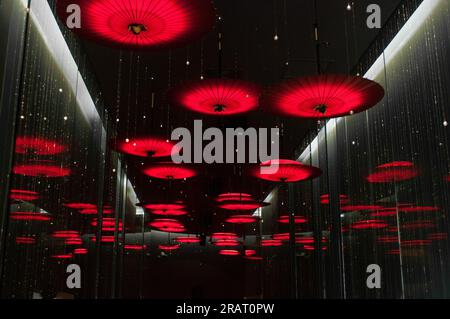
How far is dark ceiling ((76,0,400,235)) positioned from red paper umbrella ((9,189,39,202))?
154 cm

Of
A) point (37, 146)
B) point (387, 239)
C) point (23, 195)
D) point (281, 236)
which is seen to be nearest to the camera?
point (23, 195)

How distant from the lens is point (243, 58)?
6758 millimetres

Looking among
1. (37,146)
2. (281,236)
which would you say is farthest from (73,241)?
(281,236)

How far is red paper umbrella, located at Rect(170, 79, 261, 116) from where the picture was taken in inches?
171

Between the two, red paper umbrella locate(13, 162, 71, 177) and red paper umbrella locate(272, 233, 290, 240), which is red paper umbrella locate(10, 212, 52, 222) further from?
red paper umbrella locate(272, 233, 290, 240)

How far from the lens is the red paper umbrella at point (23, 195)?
403 cm

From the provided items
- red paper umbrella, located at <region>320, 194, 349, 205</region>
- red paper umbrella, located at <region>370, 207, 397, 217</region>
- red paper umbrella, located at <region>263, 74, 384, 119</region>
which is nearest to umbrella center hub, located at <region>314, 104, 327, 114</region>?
red paper umbrella, located at <region>263, 74, 384, 119</region>

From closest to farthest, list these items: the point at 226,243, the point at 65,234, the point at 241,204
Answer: the point at 65,234 → the point at 241,204 → the point at 226,243

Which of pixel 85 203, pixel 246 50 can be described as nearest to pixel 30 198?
pixel 85 203

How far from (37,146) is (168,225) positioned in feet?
18.6

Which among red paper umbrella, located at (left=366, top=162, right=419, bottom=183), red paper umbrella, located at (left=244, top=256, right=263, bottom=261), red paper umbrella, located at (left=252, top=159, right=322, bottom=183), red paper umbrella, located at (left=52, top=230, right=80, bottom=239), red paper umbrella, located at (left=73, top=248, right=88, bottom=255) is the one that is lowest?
red paper umbrella, located at (left=244, top=256, right=263, bottom=261)

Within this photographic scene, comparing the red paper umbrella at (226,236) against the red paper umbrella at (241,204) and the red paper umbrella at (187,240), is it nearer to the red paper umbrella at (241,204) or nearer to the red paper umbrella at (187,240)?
the red paper umbrella at (187,240)

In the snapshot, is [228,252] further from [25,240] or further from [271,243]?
[25,240]

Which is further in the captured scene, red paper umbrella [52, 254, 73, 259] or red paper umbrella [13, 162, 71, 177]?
red paper umbrella [52, 254, 73, 259]
